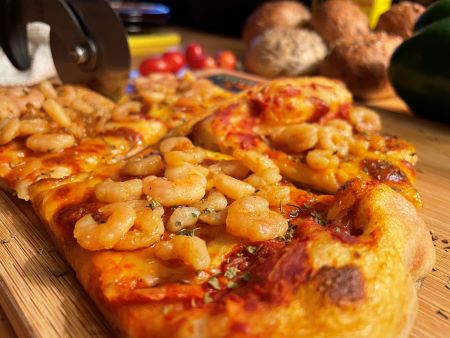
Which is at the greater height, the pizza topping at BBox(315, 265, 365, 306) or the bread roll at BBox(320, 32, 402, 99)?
the pizza topping at BBox(315, 265, 365, 306)

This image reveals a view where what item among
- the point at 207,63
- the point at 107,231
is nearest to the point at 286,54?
the point at 207,63

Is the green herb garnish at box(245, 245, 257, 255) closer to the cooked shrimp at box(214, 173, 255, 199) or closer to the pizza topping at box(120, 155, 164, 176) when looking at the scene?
the cooked shrimp at box(214, 173, 255, 199)

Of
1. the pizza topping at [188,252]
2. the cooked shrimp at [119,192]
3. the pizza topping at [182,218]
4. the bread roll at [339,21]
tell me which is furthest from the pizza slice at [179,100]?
the bread roll at [339,21]

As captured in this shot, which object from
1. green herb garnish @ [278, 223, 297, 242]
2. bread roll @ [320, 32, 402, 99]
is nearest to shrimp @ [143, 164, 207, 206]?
green herb garnish @ [278, 223, 297, 242]

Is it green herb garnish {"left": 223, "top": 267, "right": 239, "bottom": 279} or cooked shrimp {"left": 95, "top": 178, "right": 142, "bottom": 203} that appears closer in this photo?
green herb garnish {"left": 223, "top": 267, "right": 239, "bottom": 279}

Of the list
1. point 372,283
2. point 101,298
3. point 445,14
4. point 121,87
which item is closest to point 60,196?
point 101,298

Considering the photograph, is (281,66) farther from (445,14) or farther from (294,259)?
(294,259)

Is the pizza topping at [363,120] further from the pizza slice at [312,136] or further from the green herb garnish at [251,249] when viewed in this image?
the green herb garnish at [251,249]
